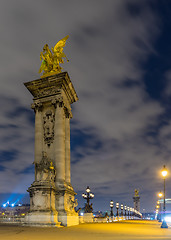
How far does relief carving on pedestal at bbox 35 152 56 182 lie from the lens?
2611cm

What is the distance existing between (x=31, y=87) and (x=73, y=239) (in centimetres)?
2083

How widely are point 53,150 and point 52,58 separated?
11.6m

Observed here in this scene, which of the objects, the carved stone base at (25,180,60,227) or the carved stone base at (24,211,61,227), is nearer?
the carved stone base at (24,211,61,227)

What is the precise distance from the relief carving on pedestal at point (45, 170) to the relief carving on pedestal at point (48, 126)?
2392mm

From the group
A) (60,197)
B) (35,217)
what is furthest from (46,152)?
(35,217)

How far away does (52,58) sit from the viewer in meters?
32.8

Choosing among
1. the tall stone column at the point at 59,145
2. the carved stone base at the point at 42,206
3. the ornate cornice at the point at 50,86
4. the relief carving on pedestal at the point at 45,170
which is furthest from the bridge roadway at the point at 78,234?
the ornate cornice at the point at 50,86

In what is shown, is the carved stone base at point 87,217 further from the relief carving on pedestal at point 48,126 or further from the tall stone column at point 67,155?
the relief carving on pedestal at point 48,126

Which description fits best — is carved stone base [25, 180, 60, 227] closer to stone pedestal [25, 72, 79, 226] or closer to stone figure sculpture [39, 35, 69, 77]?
stone pedestal [25, 72, 79, 226]

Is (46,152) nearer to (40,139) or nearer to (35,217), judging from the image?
(40,139)

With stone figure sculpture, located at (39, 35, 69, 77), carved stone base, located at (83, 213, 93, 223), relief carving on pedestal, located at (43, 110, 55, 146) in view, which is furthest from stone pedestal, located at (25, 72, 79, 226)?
carved stone base, located at (83, 213, 93, 223)

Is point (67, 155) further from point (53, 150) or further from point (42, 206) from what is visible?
point (42, 206)

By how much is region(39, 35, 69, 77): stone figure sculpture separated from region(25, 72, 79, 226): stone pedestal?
2.67 meters

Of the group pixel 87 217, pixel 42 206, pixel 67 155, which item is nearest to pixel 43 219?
pixel 42 206
